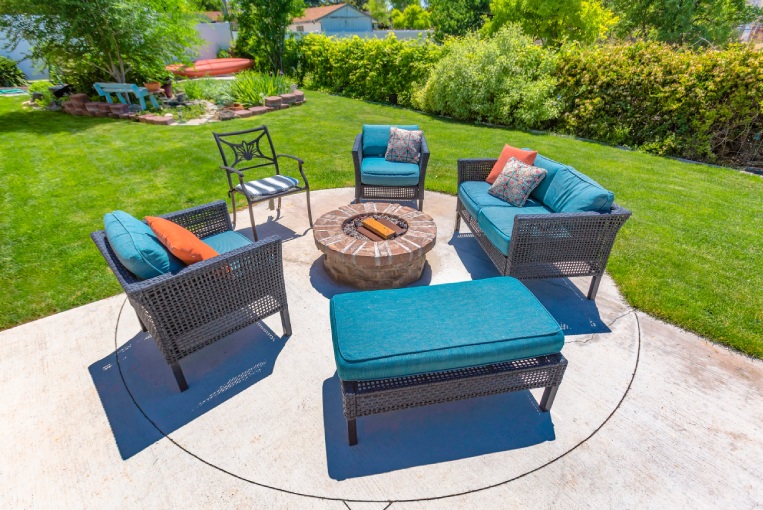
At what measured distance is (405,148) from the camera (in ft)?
17.3

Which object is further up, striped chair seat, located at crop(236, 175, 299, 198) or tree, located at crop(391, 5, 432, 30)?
tree, located at crop(391, 5, 432, 30)

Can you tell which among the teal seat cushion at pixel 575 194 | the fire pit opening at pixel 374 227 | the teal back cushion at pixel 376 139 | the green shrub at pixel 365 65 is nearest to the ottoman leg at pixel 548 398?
the teal seat cushion at pixel 575 194

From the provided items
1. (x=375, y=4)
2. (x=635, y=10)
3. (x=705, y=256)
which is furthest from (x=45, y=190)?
(x=375, y=4)

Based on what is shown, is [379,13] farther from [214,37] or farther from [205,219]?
[205,219]

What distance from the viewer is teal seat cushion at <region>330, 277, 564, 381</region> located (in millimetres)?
2098

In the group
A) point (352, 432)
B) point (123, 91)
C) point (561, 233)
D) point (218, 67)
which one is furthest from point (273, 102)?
point (352, 432)

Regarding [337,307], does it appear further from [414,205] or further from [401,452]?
[414,205]

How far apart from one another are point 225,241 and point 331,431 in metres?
1.88

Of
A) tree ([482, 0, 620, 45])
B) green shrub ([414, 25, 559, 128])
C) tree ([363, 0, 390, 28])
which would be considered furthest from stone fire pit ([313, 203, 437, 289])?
tree ([363, 0, 390, 28])

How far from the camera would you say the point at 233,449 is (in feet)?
7.54

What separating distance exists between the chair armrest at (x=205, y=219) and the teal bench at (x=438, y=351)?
5.54ft

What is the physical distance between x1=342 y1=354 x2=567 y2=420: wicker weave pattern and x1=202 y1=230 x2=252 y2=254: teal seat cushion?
174 centimetres

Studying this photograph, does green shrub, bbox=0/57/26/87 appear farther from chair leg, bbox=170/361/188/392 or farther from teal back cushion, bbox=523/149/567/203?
teal back cushion, bbox=523/149/567/203

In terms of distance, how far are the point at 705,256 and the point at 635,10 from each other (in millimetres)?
26343
